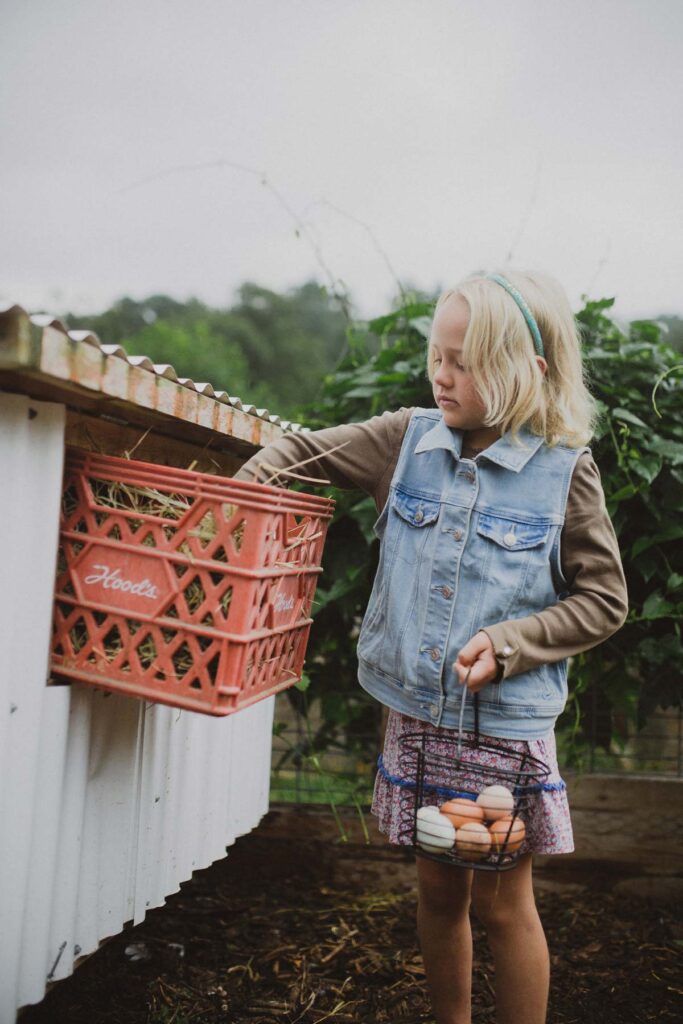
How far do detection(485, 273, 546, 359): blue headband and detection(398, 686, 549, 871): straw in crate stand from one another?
802mm

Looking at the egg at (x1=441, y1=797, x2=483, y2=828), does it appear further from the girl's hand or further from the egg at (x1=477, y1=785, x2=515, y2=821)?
the girl's hand

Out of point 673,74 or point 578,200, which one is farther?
point 673,74

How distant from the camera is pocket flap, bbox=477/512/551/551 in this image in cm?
167

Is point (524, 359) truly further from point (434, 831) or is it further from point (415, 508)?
point (434, 831)

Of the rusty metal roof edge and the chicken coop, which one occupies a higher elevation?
the rusty metal roof edge

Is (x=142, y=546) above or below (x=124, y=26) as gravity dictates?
below

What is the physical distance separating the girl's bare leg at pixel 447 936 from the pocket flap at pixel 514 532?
0.74 m

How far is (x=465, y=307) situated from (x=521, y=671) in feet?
2.58

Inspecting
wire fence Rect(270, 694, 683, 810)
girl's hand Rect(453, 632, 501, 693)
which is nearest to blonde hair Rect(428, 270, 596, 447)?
girl's hand Rect(453, 632, 501, 693)

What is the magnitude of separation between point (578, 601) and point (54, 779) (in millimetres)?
1081

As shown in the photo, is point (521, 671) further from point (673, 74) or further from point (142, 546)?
point (673, 74)

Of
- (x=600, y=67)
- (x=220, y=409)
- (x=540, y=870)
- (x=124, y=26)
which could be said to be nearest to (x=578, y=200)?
(x=600, y=67)

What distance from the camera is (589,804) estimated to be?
9.25ft

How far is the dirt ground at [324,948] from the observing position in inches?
81.4
